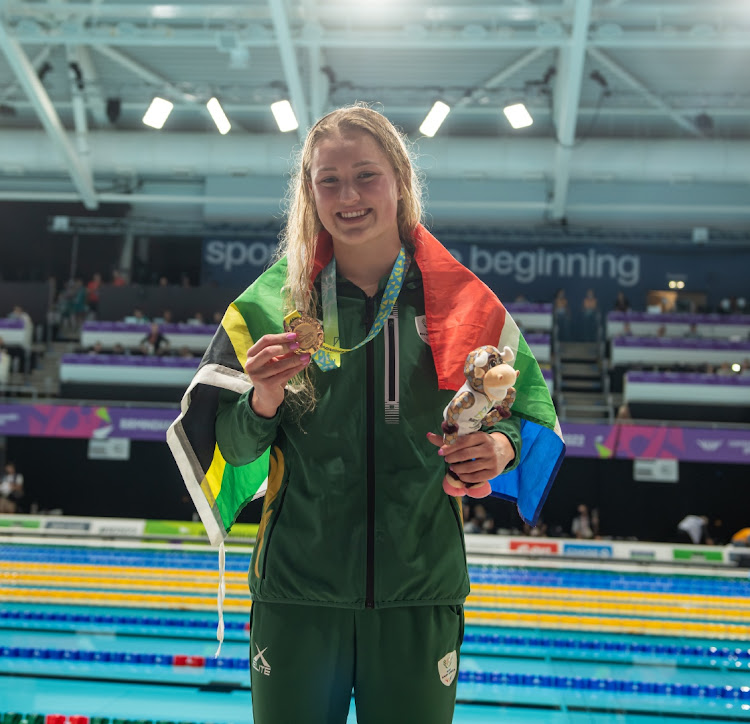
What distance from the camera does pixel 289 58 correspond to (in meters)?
13.3

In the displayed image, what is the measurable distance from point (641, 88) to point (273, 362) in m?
16.0

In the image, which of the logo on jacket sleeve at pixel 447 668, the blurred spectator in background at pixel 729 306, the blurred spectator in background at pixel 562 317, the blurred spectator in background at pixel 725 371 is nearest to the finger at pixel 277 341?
the logo on jacket sleeve at pixel 447 668

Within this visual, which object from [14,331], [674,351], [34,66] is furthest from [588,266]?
[14,331]

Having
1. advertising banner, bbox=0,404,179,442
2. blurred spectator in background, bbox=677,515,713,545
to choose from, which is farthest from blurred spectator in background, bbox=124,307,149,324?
blurred spectator in background, bbox=677,515,713,545

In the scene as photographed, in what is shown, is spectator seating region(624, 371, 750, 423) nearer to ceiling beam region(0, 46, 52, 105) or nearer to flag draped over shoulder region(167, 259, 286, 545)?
ceiling beam region(0, 46, 52, 105)

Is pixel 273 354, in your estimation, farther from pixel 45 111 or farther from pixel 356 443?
pixel 45 111

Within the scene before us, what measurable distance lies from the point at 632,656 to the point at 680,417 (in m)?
9.39

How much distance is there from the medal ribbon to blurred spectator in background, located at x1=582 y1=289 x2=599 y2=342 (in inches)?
680

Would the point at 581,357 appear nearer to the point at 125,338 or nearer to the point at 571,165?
the point at 571,165

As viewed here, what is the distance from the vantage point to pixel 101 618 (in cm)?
626

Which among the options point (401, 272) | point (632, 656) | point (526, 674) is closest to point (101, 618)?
point (526, 674)

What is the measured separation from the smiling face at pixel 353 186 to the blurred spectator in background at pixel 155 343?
1442cm

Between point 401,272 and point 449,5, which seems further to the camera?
point 449,5

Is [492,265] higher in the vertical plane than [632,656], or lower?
higher
